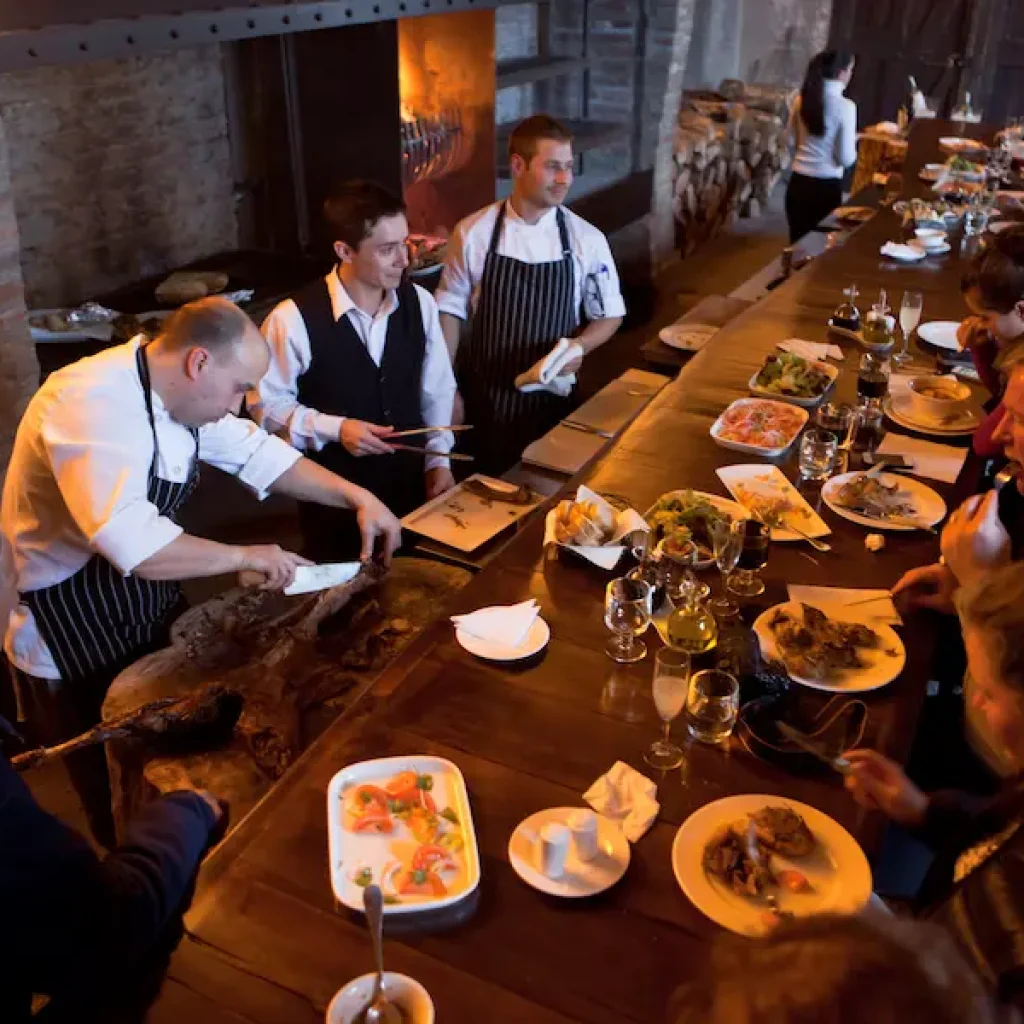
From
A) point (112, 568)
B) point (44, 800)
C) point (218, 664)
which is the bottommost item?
point (44, 800)

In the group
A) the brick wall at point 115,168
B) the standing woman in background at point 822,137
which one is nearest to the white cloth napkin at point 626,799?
the brick wall at point 115,168

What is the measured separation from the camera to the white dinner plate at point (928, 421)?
3.65 meters

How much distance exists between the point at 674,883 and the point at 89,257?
4823 millimetres

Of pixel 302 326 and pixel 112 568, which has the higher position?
pixel 302 326

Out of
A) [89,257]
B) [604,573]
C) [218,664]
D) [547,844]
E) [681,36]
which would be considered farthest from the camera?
[681,36]

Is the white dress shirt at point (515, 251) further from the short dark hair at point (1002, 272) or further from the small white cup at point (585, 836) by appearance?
the small white cup at point (585, 836)

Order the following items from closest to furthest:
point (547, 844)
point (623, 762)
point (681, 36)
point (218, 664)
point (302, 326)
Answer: point (547, 844) → point (623, 762) → point (218, 664) → point (302, 326) → point (681, 36)

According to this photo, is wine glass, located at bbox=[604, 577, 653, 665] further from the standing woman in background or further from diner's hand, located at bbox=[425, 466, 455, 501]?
the standing woman in background

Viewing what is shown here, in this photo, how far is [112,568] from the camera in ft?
9.58

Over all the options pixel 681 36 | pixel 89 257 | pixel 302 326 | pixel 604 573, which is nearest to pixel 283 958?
pixel 604 573

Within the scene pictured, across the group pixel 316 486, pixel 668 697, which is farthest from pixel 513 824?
pixel 316 486

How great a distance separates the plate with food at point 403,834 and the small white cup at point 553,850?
12cm

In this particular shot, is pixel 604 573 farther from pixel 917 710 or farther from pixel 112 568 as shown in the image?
pixel 112 568

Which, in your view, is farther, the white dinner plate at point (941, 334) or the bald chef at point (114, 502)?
the white dinner plate at point (941, 334)
